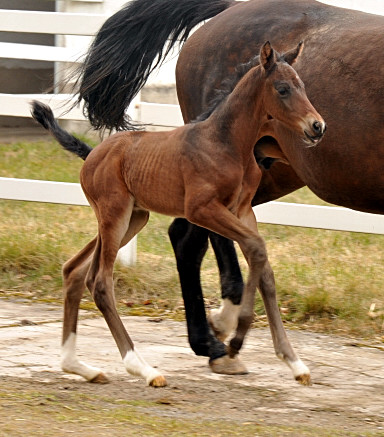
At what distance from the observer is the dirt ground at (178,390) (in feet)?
12.8

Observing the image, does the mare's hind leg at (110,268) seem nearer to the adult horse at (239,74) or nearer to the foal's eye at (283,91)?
the adult horse at (239,74)

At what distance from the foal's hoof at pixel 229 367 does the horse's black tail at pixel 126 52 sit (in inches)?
59.4

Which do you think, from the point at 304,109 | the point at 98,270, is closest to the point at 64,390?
the point at 98,270

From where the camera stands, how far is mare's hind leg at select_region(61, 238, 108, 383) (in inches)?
180

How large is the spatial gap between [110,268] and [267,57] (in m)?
1.16

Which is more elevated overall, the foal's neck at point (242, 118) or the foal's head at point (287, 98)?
the foal's head at point (287, 98)

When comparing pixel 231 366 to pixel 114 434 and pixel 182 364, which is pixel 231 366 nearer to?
pixel 182 364

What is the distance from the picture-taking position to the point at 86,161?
4.71 meters

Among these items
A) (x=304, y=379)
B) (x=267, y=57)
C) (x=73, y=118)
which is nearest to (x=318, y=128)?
(x=267, y=57)

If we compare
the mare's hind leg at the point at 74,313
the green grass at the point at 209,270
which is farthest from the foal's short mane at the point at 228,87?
the green grass at the point at 209,270

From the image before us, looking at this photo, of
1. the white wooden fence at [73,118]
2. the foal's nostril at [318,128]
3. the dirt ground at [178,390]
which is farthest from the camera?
the white wooden fence at [73,118]

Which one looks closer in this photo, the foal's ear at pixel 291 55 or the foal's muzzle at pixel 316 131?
the foal's muzzle at pixel 316 131

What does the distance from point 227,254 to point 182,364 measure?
0.65 m

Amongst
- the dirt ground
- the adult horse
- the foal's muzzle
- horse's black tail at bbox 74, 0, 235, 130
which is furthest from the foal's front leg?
horse's black tail at bbox 74, 0, 235, 130
